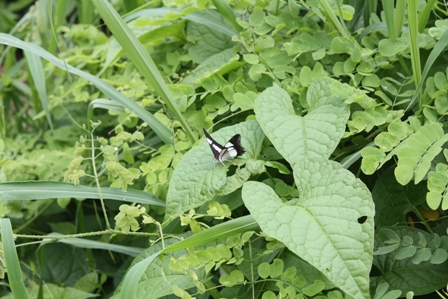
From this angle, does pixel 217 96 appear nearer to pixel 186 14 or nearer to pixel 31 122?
pixel 186 14

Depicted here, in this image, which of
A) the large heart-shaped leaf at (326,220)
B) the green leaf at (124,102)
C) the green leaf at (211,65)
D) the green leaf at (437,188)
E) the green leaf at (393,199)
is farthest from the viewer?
the green leaf at (211,65)

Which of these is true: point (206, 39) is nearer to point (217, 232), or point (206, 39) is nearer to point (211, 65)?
point (211, 65)

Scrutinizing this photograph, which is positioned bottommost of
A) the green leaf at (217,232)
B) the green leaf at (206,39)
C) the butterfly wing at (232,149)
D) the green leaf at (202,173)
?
the green leaf at (217,232)

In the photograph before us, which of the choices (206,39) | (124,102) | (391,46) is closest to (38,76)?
(124,102)

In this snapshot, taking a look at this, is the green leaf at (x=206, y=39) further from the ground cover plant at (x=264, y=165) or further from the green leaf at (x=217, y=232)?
the green leaf at (x=217, y=232)

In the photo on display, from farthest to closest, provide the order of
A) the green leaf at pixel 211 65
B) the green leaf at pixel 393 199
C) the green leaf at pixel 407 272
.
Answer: the green leaf at pixel 211 65
the green leaf at pixel 393 199
the green leaf at pixel 407 272

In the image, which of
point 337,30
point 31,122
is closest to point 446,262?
point 337,30

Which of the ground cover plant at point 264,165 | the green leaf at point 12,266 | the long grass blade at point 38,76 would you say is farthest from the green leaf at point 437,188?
the long grass blade at point 38,76
